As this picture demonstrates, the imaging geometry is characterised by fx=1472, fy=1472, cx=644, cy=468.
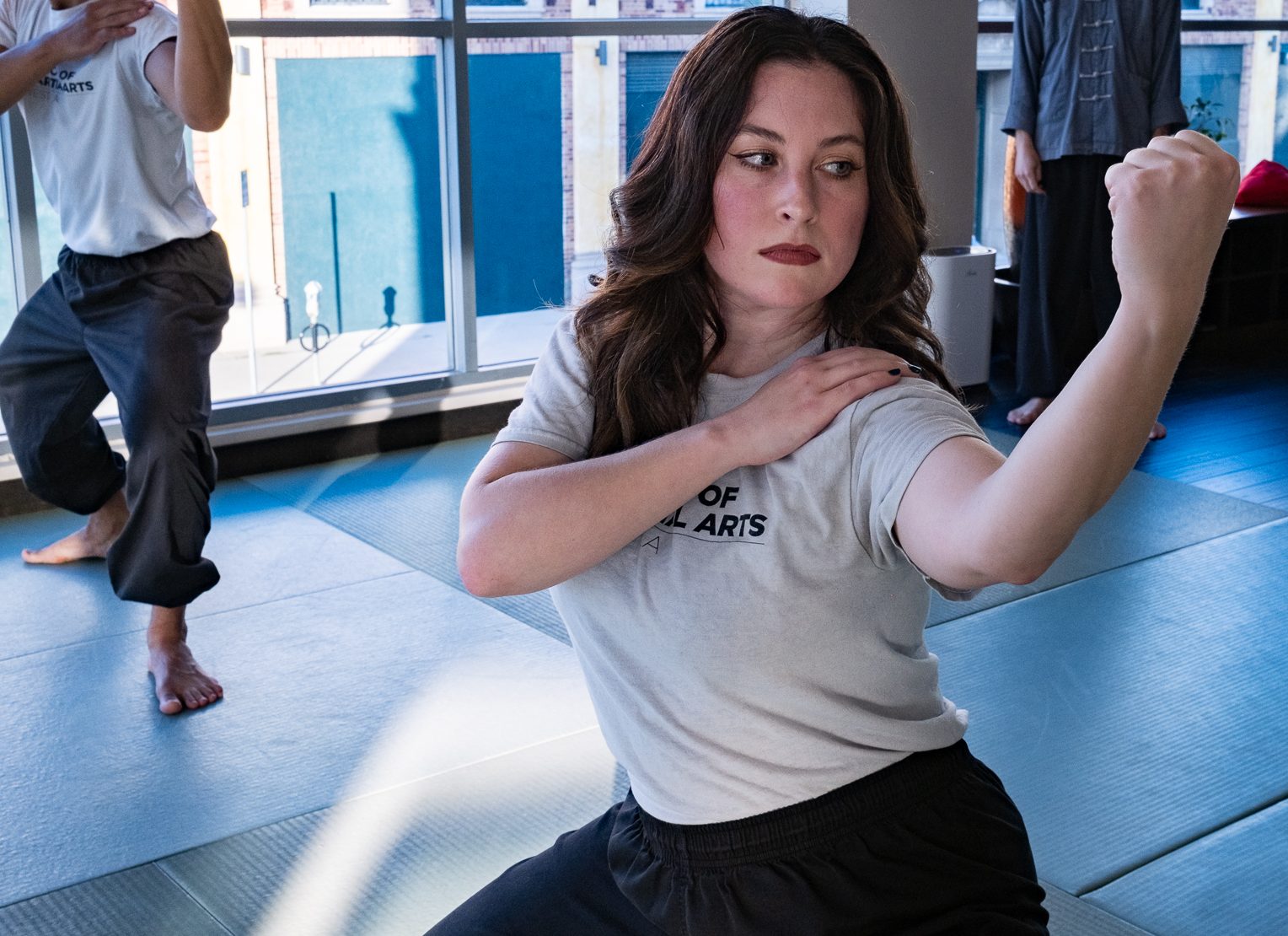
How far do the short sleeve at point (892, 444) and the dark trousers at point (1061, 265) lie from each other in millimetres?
3716

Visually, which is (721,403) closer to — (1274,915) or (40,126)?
(1274,915)

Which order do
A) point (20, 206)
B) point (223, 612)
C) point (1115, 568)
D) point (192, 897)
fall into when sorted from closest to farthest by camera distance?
1. point (192, 897)
2. point (223, 612)
3. point (1115, 568)
4. point (20, 206)

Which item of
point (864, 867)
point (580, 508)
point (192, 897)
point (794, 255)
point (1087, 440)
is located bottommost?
point (192, 897)

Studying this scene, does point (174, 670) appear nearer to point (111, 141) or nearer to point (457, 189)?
point (111, 141)

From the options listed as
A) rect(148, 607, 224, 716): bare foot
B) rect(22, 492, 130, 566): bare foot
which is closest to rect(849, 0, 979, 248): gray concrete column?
rect(22, 492, 130, 566): bare foot

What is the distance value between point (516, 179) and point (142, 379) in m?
2.54

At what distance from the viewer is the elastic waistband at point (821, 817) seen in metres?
1.32

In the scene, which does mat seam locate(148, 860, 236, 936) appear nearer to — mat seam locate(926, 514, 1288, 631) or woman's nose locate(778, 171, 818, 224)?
woman's nose locate(778, 171, 818, 224)

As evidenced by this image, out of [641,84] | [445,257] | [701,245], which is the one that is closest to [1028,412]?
[641,84]

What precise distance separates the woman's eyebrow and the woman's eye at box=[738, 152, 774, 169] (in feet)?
0.06

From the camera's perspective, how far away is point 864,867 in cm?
130

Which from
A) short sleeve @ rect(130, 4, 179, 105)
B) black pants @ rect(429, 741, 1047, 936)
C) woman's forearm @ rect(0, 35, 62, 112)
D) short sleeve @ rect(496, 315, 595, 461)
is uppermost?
short sleeve @ rect(130, 4, 179, 105)

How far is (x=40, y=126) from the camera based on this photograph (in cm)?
301

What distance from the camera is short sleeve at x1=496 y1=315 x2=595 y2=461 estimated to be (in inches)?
59.7
